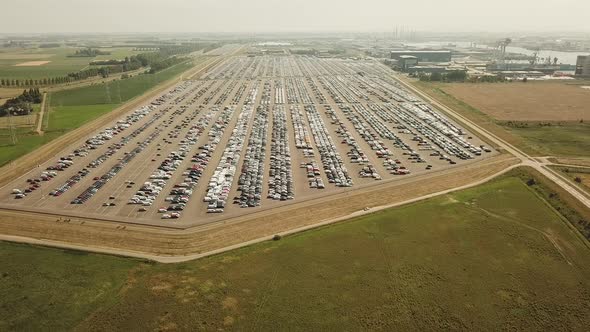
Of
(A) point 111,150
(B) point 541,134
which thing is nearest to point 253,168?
(A) point 111,150

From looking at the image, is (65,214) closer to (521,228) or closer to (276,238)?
(276,238)

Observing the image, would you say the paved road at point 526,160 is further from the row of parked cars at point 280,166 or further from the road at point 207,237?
the row of parked cars at point 280,166

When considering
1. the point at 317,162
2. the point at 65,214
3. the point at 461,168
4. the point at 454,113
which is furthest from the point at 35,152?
the point at 454,113

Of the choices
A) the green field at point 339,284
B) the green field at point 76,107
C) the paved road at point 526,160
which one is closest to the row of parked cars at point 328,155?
the green field at point 339,284

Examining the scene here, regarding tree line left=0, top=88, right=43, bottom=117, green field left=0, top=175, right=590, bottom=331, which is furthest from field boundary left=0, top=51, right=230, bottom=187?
green field left=0, top=175, right=590, bottom=331

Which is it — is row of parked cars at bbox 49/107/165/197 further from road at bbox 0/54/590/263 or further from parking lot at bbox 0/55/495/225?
road at bbox 0/54/590/263

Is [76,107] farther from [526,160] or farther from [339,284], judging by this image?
[526,160]

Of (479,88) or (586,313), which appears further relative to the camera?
(479,88)
